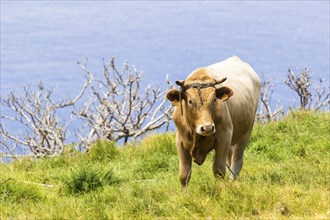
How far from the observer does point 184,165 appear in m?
7.68

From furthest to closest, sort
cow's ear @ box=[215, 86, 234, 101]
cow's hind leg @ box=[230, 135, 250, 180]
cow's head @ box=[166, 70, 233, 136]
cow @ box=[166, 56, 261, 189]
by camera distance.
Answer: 1. cow's hind leg @ box=[230, 135, 250, 180]
2. cow's ear @ box=[215, 86, 234, 101]
3. cow @ box=[166, 56, 261, 189]
4. cow's head @ box=[166, 70, 233, 136]

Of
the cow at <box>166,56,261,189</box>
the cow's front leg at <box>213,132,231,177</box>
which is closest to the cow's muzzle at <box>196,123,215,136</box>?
the cow at <box>166,56,261,189</box>

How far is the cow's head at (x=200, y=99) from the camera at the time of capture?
22.9 feet

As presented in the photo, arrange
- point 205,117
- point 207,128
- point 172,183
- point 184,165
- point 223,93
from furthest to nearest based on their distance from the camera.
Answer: point 172,183
point 184,165
point 223,93
point 205,117
point 207,128

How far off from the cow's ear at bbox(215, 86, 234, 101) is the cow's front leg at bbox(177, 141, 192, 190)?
760 mm

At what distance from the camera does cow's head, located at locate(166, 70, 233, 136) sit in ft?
22.9

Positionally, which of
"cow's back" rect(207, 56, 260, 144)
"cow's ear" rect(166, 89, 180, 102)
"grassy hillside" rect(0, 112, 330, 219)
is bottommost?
"grassy hillside" rect(0, 112, 330, 219)

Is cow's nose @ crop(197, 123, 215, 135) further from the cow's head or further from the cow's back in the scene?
the cow's back

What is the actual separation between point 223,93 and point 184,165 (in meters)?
0.98

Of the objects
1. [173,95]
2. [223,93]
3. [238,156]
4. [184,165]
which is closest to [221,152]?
[184,165]

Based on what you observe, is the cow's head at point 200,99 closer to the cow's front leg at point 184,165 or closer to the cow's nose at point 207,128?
the cow's nose at point 207,128

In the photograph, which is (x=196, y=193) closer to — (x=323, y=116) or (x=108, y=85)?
(x=323, y=116)

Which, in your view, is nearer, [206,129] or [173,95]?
[206,129]

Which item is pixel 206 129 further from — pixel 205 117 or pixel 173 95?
pixel 173 95
